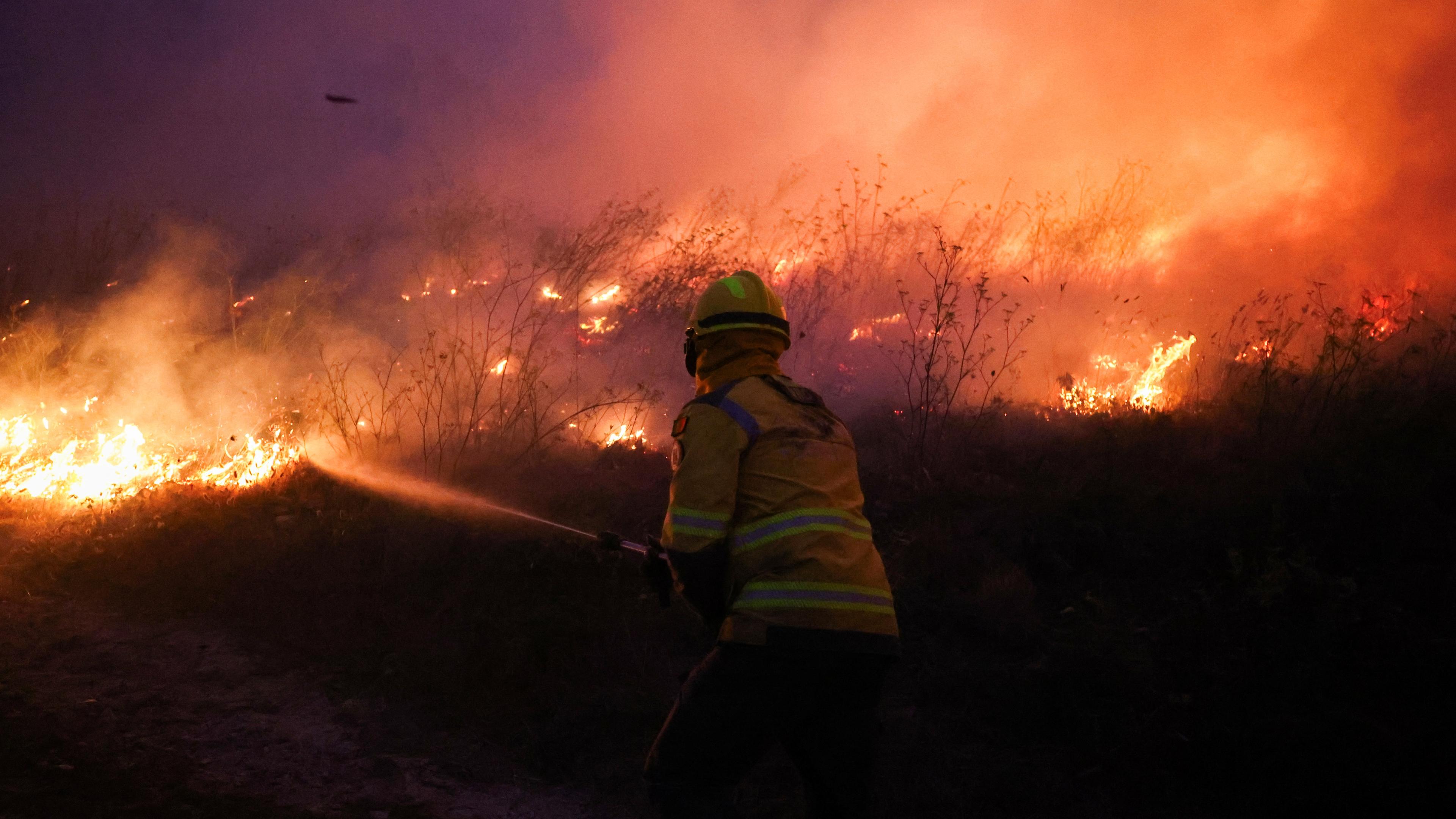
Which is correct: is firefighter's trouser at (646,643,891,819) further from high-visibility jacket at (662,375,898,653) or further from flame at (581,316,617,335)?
flame at (581,316,617,335)

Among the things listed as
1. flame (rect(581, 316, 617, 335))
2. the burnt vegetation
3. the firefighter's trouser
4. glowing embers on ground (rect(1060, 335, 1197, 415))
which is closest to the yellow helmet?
the firefighter's trouser

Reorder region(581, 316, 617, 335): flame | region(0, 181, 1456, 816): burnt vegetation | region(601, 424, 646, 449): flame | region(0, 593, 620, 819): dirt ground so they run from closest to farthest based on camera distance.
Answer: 1. region(0, 593, 620, 819): dirt ground
2. region(0, 181, 1456, 816): burnt vegetation
3. region(601, 424, 646, 449): flame
4. region(581, 316, 617, 335): flame

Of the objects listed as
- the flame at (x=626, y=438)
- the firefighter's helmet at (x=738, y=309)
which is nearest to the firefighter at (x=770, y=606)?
the firefighter's helmet at (x=738, y=309)

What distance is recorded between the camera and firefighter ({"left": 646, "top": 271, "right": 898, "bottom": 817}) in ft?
7.01

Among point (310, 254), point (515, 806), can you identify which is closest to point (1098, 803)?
point (515, 806)

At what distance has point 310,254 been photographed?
9.75 m

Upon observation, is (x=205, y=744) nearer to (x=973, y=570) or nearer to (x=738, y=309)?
(x=738, y=309)

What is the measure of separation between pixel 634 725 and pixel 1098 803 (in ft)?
7.19

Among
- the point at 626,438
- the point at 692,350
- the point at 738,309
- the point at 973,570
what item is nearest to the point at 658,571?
the point at 692,350

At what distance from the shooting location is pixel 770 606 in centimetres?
211

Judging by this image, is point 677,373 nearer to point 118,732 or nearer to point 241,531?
point 241,531

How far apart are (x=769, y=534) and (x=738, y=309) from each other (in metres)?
0.72

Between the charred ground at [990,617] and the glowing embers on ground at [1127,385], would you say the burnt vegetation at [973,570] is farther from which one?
the glowing embers on ground at [1127,385]

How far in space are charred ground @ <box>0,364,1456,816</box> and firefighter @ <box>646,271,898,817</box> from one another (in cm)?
157
